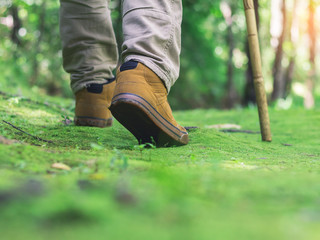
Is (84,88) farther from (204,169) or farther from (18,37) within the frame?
(18,37)

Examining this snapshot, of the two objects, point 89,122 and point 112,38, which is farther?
point 112,38

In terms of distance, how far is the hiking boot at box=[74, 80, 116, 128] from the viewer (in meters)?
2.50

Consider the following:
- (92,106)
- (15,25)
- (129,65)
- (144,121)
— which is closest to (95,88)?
(92,106)

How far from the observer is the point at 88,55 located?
8.43 ft

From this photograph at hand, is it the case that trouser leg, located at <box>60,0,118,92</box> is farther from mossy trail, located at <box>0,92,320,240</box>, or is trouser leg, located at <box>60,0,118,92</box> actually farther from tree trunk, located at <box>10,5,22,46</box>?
tree trunk, located at <box>10,5,22,46</box>

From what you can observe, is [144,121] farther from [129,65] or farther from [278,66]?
[278,66]

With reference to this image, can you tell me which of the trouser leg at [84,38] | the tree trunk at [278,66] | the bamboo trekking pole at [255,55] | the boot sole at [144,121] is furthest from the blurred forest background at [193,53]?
Result: the boot sole at [144,121]

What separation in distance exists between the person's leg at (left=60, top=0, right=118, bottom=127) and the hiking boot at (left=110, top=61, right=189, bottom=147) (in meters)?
0.72

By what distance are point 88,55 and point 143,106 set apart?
3.56ft

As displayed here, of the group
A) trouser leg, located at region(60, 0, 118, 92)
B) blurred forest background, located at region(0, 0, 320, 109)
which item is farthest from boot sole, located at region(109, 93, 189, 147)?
blurred forest background, located at region(0, 0, 320, 109)

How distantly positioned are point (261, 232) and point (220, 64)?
13.4 m

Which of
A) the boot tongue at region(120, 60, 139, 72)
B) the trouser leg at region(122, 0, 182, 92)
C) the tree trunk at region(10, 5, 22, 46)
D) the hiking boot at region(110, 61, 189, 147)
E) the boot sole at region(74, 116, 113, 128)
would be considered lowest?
the boot sole at region(74, 116, 113, 128)

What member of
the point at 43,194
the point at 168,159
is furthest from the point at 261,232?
the point at 168,159

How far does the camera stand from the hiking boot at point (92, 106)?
2.50 m
